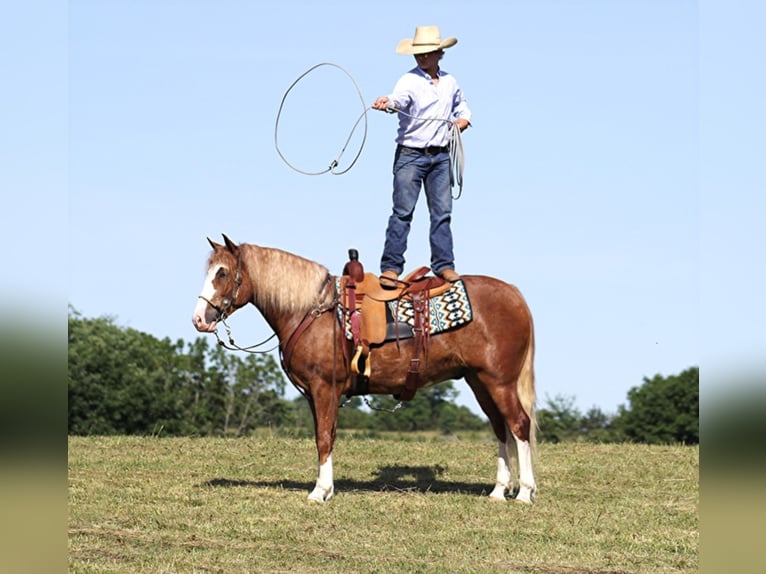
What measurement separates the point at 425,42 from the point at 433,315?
259 centimetres

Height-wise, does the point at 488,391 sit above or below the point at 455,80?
below

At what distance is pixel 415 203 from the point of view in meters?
9.35

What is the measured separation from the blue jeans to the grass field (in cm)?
227

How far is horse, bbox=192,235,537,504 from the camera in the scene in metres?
9.16

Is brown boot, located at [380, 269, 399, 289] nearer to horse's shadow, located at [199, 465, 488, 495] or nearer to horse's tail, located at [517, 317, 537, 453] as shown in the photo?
horse's tail, located at [517, 317, 537, 453]

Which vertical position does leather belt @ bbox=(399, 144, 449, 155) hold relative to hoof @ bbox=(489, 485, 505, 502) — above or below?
above

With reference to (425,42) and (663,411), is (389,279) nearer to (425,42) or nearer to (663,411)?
(425,42)

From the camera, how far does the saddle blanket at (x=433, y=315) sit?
922cm

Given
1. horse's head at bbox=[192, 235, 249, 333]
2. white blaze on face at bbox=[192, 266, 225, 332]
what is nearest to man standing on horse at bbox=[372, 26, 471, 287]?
horse's head at bbox=[192, 235, 249, 333]

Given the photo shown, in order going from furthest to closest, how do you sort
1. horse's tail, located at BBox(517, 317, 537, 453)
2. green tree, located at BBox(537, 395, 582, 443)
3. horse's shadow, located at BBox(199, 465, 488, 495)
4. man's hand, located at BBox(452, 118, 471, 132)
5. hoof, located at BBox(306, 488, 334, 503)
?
green tree, located at BBox(537, 395, 582, 443)
horse's shadow, located at BBox(199, 465, 488, 495)
man's hand, located at BBox(452, 118, 471, 132)
horse's tail, located at BBox(517, 317, 537, 453)
hoof, located at BBox(306, 488, 334, 503)
